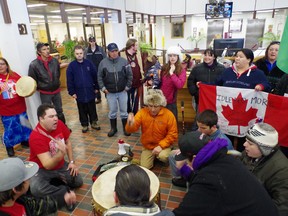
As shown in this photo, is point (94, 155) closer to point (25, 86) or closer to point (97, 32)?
point (25, 86)

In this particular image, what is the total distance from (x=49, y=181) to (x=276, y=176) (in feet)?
7.46

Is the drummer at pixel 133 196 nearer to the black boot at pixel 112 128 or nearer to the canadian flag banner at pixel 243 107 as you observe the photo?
the canadian flag banner at pixel 243 107

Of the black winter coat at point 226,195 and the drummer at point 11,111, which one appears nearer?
the black winter coat at point 226,195

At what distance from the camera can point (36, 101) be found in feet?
12.8

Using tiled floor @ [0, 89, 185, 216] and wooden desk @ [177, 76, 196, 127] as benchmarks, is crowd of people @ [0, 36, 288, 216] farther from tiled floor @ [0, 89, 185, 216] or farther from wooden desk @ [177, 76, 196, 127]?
wooden desk @ [177, 76, 196, 127]

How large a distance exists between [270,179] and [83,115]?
131 inches

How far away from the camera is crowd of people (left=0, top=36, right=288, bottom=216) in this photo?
48.9 inches

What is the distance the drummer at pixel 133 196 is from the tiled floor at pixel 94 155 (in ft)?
4.66

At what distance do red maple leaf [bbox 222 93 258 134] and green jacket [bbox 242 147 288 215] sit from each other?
119 cm

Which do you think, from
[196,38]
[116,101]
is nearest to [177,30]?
[196,38]

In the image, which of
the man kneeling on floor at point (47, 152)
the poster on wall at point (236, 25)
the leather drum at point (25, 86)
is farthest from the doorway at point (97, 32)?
the poster on wall at point (236, 25)

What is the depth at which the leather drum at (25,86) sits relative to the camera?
332 centimetres

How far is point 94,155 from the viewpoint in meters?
3.55

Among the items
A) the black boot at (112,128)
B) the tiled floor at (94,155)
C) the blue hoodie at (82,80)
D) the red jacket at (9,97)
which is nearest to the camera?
the tiled floor at (94,155)
